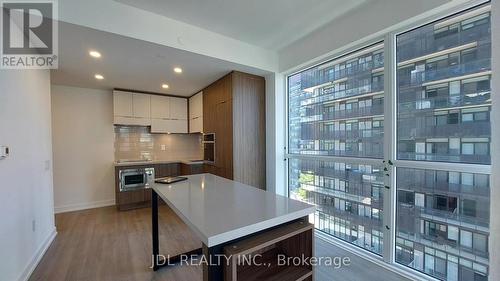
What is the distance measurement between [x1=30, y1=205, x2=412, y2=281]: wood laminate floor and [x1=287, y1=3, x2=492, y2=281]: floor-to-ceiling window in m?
0.43

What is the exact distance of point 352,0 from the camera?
2.17 metres

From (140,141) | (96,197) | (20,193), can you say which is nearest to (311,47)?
(20,193)

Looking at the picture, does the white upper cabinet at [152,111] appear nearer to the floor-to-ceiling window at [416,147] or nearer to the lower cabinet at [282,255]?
the floor-to-ceiling window at [416,147]

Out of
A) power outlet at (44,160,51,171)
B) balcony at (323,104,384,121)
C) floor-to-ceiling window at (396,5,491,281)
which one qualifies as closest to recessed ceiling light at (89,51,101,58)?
power outlet at (44,160,51,171)

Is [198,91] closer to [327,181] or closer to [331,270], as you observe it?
[327,181]

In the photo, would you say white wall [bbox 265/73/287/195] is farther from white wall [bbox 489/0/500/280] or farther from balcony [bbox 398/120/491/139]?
white wall [bbox 489/0/500/280]

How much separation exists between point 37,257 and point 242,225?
272 cm

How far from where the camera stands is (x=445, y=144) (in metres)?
1.84

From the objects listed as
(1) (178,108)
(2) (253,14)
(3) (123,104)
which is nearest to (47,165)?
(3) (123,104)

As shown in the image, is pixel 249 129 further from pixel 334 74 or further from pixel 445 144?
pixel 445 144

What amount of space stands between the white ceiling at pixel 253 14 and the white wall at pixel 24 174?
1.37 meters

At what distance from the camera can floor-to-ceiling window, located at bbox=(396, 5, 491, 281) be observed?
167 centimetres

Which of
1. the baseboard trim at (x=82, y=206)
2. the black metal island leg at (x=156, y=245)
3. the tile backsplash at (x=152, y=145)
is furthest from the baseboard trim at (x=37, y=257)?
the tile backsplash at (x=152, y=145)

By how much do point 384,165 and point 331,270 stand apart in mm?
1208
